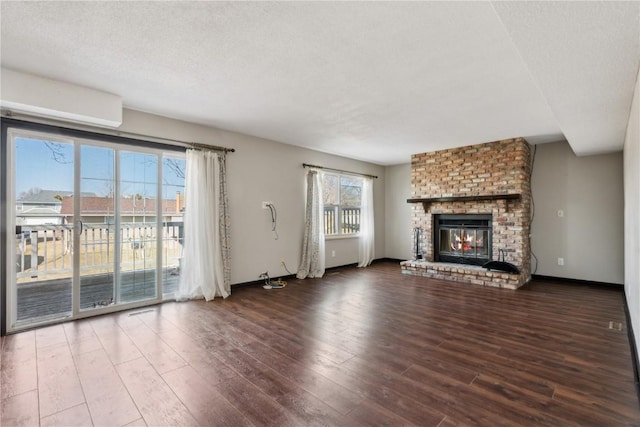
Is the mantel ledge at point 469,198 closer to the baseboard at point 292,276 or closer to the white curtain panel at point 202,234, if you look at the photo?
the baseboard at point 292,276

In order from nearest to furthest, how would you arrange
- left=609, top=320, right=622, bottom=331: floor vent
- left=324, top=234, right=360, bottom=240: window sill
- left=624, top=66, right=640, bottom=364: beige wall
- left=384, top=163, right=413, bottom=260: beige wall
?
left=624, top=66, right=640, bottom=364: beige wall, left=609, top=320, right=622, bottom=331: floor vent, left=324, top=234, right=360, bottom=240: window sill, left=384, top=163, right=413, bottom=260: beige wall

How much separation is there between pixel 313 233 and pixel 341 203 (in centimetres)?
135

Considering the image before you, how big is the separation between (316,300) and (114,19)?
365 cm

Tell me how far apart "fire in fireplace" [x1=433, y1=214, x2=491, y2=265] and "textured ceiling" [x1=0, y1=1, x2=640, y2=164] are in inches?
81.9

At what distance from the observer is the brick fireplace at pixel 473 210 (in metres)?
5.17

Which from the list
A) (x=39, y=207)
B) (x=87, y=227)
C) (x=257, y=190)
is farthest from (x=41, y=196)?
(x=257, y=190)

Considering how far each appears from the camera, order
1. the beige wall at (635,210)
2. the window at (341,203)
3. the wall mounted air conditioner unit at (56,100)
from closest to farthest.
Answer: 1. the beige wall at (635,210)
2. the wall mounted air conditioner unit at (56,100)
3. the window at (341,203)

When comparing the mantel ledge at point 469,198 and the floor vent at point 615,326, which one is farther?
the mantel ledge at point 469,198

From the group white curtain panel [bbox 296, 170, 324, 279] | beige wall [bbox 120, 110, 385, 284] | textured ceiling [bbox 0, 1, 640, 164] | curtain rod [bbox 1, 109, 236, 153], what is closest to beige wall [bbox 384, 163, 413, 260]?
beige wall [bbox 120, 110, 385, 284]

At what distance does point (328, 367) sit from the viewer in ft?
7.74

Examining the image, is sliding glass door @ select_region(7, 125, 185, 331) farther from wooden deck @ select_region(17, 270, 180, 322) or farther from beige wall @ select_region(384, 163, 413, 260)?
beige wall @ select_region(384, 163, 413, 260)

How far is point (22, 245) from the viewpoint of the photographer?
325cm

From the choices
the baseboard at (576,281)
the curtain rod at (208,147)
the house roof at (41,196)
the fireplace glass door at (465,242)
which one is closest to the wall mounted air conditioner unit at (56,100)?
the house roof at (41,196)

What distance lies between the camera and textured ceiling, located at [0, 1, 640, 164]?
6.13 ft
